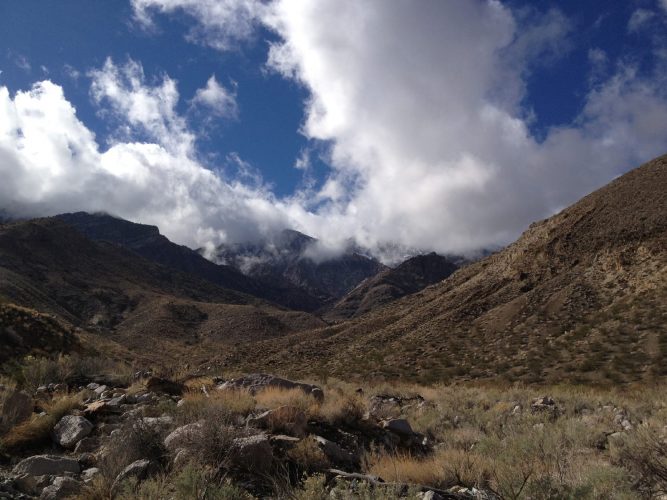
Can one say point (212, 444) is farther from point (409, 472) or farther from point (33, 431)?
point (33, 431)

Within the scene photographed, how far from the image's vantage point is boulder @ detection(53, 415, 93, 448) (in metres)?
7.73

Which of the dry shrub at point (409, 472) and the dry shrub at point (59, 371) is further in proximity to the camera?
the dry shrub at point (59, 371)

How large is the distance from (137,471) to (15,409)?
396 cm

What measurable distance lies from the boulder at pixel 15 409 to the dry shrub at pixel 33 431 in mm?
169

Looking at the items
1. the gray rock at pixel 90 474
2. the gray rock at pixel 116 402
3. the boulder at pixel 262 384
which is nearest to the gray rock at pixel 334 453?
the gray rock at pixel 90 474

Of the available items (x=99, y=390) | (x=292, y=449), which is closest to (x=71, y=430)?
(x=292, y=449)

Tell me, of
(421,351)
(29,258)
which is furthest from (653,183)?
(29,258)

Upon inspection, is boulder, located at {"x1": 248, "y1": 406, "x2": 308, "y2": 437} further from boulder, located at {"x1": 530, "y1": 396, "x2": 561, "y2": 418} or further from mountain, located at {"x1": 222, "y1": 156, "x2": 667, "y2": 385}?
mountain, located at {"x1": 222, "y1": 156, "x2": 667, "y2": 385}

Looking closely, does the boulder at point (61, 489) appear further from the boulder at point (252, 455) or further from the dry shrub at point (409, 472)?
the dry shrub at point (409, 472)

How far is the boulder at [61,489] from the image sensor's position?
5449 mm

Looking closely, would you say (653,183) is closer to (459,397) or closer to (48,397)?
(459,397)

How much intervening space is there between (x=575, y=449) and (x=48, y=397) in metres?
11.4

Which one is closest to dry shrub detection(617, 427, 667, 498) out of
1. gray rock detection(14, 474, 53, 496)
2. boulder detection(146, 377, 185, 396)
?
gray rock detection(14, 474, 53, 496)

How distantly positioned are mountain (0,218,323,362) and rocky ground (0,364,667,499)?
67471mm
